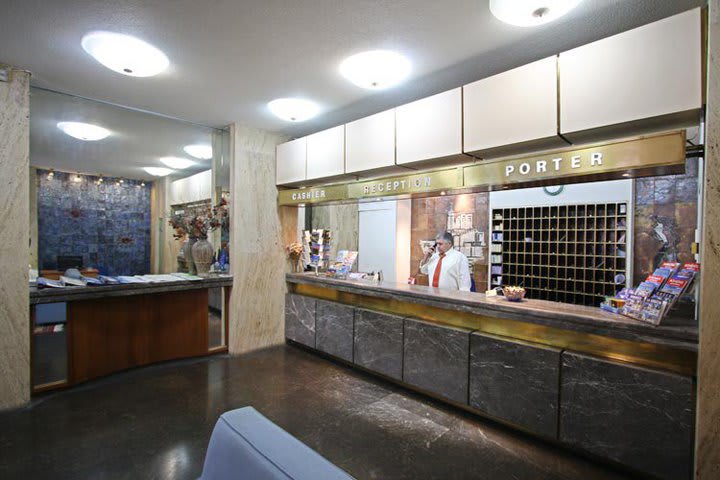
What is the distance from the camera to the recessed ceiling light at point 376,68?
2.78m

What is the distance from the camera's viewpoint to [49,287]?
3.32 m

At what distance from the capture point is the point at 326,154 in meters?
4.07

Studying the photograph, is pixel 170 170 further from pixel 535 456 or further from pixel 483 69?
pixel 535 456

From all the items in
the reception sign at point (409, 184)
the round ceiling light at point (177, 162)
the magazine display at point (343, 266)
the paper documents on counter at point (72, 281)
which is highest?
the round ceiling light at point (177, 162)

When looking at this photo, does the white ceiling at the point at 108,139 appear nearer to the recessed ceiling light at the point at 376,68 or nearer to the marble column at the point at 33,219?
the marble column at the point at 33,219

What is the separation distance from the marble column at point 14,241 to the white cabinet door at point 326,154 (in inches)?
100

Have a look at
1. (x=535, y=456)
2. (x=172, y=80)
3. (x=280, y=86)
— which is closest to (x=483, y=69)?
(x=280, y=86)

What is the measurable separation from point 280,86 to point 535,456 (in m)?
3.58

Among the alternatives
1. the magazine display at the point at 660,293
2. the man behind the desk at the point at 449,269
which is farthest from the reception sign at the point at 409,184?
the man behind the desk at the point at 449,269

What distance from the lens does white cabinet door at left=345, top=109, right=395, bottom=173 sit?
3.43 m

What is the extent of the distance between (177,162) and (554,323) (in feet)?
15.3

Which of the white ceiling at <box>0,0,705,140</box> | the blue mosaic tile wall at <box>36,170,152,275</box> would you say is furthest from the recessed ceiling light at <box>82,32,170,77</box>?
the blue mosaic tile wall at <box>36,170,152,275</box>

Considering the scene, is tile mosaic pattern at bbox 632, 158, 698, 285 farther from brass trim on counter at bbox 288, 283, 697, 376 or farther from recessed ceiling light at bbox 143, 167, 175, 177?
recessed ceiling light at bbox 143, 167, 175, 177

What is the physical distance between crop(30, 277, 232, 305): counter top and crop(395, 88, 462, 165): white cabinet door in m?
2.65
